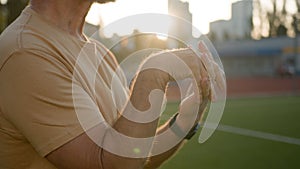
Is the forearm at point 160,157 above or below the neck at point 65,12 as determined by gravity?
below

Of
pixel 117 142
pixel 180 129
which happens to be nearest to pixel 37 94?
pixel 117 142

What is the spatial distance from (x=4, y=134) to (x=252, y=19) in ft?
222

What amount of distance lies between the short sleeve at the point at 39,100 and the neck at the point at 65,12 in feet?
0.98

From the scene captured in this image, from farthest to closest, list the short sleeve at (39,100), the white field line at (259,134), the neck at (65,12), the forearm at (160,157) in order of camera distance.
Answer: the white field line at (259,134), the forearm at (160,157), the neck at (65,12), the short sleeve at (39,100)

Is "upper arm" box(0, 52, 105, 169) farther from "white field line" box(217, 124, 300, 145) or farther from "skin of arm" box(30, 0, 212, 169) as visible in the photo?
"white field line" box(217, 124, 300, 145)

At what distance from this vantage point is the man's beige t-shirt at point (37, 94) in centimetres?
199

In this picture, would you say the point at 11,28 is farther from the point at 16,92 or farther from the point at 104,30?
the point at 104,30

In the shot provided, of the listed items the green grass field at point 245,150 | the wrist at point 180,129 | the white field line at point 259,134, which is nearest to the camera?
the wrist at point 180,129

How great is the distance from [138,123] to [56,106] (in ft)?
0.94

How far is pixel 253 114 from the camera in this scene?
67.5 ft

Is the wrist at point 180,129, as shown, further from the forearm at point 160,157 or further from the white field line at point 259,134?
the white field line at point 259,134

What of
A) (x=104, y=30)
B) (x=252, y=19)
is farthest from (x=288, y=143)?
(x=252, y=19)

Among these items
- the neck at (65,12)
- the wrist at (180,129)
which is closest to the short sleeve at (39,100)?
the neck at (65,12)

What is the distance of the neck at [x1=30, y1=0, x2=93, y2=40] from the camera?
228 centimetres
